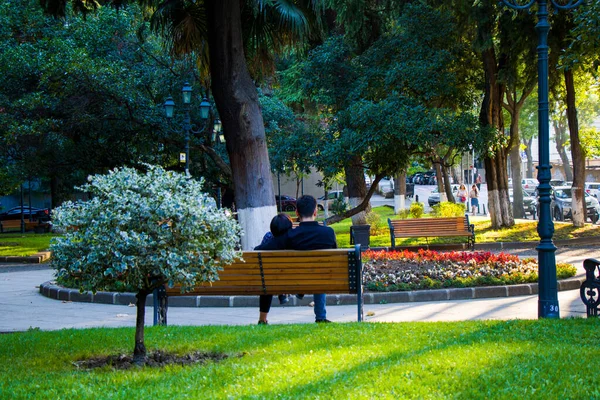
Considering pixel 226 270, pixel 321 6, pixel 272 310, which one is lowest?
pixel 272 310

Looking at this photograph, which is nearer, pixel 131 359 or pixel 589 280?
pixel 131 359

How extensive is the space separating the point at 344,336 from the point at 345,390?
2.14m

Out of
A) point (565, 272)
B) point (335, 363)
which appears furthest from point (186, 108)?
point (335, 363)

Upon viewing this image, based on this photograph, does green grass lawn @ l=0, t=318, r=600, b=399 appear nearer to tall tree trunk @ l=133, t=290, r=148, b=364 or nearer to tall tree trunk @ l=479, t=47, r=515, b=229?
tall tree trunk @ l=133, t=290, r=148, b=364

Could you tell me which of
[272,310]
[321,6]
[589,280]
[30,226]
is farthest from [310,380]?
[30,226]

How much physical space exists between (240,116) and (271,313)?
3.94m

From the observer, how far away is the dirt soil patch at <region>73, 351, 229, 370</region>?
6.42m

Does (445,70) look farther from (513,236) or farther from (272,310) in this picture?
(272,310)

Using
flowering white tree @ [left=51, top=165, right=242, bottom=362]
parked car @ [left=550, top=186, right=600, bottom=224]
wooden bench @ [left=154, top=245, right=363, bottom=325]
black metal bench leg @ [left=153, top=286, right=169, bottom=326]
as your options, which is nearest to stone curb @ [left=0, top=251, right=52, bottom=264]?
black metal bench leg @ [left=153, top=286, right=169, bottom=326]

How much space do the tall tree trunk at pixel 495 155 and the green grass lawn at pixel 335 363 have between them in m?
16.9

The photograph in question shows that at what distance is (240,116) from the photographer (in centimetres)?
1334

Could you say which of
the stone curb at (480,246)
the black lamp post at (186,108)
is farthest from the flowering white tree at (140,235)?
the black lamp post at (186,108)

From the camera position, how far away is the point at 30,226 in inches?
1624

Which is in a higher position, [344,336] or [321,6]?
[321,6]
